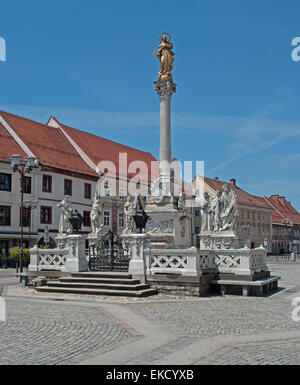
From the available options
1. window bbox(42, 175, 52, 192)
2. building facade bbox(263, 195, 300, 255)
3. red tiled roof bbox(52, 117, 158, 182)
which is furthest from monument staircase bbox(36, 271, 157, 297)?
building facade bbox(263, 195, 300, 255)

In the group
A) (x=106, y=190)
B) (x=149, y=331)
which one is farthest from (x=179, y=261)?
(x=106, y=190)

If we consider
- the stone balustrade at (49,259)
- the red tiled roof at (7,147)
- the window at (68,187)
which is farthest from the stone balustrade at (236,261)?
the window at (68,187)

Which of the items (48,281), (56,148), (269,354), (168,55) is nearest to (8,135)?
(56,148)

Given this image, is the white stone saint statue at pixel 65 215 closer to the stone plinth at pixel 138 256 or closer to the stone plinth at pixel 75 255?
the stone plinth at pixel 75 255

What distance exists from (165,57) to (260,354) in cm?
1740

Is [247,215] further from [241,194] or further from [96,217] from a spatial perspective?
[96,217]

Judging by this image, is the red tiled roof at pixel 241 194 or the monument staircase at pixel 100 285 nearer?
the monument staircase at pixel 100 285

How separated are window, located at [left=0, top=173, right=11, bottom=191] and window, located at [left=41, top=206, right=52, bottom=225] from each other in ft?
14.0

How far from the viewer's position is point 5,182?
37.4 metres

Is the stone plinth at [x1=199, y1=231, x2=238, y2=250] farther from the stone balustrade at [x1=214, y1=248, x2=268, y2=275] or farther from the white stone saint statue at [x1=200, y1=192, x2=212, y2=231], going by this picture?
the stone balustrade at [x1=214, y1=248, x2=268, y2=275]

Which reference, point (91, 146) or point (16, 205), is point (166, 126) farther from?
point (91, 146)

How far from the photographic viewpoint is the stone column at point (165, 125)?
66.2ft

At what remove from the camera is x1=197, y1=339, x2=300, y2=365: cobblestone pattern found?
20.4ft

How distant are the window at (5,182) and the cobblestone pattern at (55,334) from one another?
27478mm
